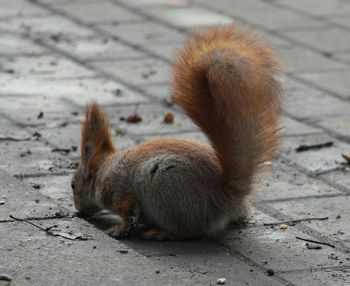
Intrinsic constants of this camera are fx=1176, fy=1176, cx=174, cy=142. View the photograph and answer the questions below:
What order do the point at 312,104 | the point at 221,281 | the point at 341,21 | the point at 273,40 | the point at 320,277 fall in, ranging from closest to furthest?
the point at 221,281 → the point at 320,277 → the point at 312,104 → the point at 273,40 → the point at 341,21

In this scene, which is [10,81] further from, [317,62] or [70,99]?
[317,62]

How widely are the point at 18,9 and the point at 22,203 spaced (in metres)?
4.91

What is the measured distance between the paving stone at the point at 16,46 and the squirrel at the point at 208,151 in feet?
11.9

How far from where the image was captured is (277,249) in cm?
560

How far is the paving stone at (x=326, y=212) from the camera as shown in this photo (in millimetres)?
5879

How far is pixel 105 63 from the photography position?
9.12m

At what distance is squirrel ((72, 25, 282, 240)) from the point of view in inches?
214

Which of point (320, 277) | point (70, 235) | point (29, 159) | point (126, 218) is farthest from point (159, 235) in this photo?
point (29, 159)

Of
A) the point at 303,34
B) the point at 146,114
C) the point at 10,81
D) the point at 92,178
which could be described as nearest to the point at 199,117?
the point at 92,178

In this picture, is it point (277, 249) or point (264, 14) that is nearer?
point (277, 249)

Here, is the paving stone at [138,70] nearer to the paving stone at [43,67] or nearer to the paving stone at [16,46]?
the paving stone at [43,67]

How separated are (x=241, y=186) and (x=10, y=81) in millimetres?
3352

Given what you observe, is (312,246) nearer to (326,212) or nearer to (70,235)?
(326,212)

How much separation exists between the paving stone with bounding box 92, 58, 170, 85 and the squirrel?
9.80 ft
